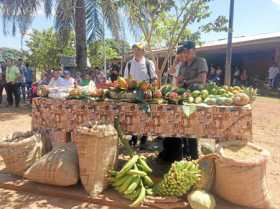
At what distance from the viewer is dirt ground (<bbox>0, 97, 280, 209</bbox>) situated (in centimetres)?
442

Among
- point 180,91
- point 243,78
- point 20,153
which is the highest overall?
point 243,78

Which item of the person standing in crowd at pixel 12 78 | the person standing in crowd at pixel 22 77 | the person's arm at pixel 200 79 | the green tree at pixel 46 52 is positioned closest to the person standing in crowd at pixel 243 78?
the green tree at pixel 46 52

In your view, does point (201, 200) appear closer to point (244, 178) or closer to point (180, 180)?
point (180, 180)

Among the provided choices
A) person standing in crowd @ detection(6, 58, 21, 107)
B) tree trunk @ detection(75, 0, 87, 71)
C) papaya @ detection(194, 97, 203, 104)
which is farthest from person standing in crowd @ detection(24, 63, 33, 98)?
papaya @ detection(194, 97, 203, 104)

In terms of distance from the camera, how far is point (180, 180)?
430 centimetres

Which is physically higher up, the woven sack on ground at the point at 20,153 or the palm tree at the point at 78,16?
the palm tree at the point at 78,16

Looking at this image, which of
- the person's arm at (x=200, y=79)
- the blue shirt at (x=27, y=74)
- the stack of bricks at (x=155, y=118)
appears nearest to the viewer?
the stack of bricks at (x=155, y=118)

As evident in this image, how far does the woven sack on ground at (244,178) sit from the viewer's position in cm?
416

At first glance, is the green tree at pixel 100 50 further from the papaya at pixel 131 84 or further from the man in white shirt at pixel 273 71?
the papaya at pixel 131 84

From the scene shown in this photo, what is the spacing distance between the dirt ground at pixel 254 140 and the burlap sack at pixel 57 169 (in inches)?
8.2

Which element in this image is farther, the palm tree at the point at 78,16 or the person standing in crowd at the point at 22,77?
the person standing in crowd at the point at 22,77

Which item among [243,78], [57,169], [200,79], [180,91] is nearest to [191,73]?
[200,79]

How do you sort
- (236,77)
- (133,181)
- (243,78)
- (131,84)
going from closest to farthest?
(133,181) < (131,84) < (243,78) < (236,77)

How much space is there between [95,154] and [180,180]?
100 cm
